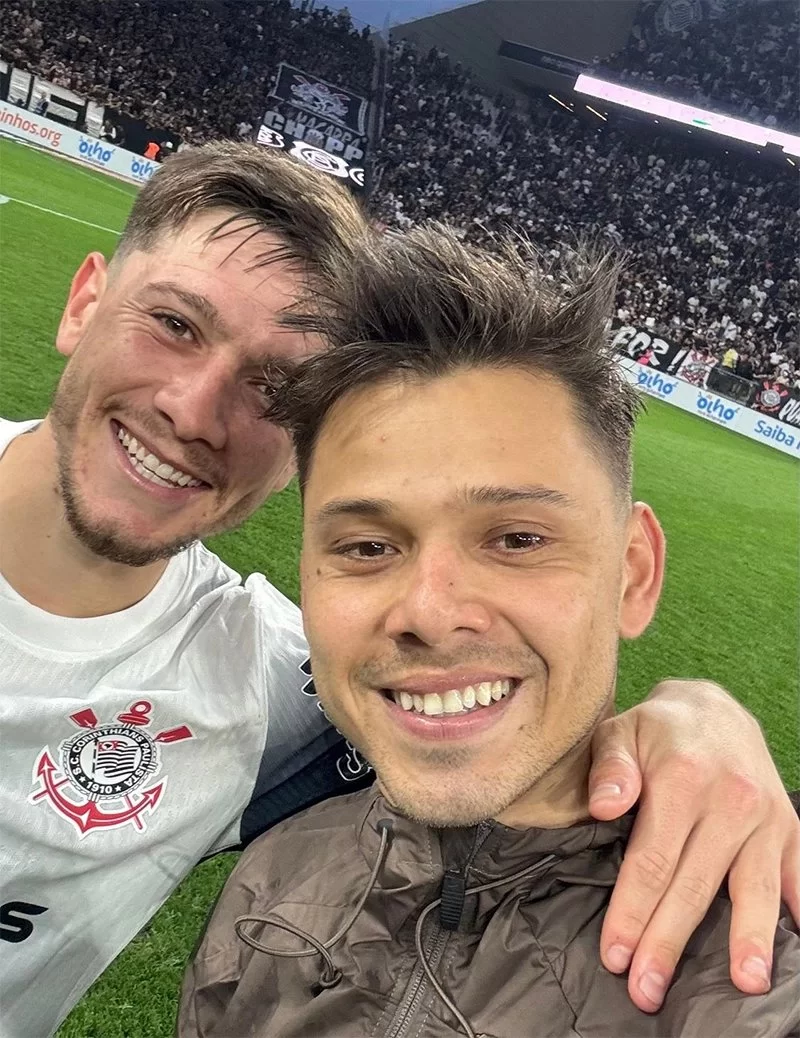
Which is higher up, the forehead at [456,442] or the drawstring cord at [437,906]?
the forehead at [456,442]

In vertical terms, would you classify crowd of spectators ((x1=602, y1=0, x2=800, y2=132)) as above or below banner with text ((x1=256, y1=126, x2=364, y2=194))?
above

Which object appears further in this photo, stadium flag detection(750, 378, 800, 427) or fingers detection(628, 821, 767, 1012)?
stadium flag detection(750, 378, 800, 427)

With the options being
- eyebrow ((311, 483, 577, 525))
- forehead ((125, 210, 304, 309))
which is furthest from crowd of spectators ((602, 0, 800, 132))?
eyebrow ((311, 483, 577, 525))

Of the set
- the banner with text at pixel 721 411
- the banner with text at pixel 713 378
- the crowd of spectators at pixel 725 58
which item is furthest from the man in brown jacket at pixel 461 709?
the crowd of spectators at pixel 725 58

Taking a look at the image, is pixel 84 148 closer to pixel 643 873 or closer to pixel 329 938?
pixel 329 938

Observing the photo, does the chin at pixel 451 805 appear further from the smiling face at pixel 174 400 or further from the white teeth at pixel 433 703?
the smiling face at pixel 174 400

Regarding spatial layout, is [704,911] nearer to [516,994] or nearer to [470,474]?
[516,994]

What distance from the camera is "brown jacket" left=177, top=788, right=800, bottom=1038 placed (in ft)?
3.43

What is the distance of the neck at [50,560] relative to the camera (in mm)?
1835

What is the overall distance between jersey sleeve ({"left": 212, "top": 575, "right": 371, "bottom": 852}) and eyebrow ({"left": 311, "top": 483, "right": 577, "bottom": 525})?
2.58ft

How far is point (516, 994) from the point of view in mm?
1107

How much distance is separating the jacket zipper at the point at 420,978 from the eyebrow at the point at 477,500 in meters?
0.51

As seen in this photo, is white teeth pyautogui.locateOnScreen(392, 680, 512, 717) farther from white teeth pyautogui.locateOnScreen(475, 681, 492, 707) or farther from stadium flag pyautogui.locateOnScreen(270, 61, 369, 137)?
stadium flag pyautogui.locateOnScreen(270, 61, 369, 137)

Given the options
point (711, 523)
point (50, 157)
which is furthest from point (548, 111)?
point (711, 523)
